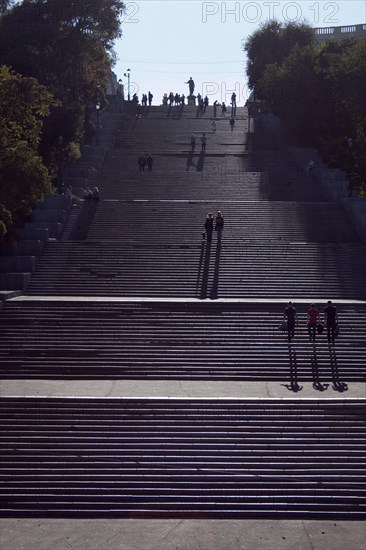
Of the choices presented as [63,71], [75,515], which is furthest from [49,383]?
[63,71]

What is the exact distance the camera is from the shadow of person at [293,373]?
22.6m

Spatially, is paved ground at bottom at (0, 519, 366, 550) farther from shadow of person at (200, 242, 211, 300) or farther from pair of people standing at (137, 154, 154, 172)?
pair of people standing at (137, 154, 154, 172)

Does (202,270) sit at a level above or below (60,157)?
below

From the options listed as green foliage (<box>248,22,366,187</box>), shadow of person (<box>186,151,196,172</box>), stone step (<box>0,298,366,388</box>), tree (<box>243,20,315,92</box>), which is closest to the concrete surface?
stone step (<box>0,298,366,388</box>)

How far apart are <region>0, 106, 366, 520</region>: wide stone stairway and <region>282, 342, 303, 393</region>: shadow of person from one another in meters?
0.07

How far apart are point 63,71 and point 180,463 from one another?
35.2 meters

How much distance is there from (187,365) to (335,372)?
11.4ft

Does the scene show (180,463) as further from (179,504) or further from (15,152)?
(15,152)

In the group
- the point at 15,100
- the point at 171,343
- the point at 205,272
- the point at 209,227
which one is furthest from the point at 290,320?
the point at 209,227

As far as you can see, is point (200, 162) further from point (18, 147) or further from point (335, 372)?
point (335, 372)

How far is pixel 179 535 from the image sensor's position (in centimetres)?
1636

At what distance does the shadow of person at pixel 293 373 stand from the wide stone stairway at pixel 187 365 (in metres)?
0.07

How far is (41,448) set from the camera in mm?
19172

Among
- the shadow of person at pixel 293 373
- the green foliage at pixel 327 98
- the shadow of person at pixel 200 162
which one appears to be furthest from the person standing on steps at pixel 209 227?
the shadow of person at pixel 200 162
